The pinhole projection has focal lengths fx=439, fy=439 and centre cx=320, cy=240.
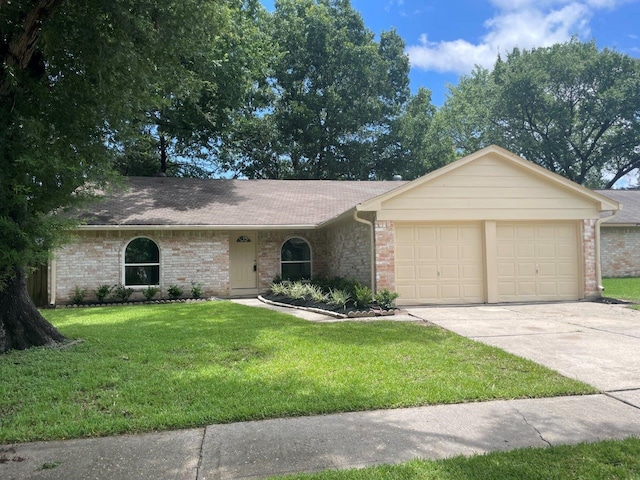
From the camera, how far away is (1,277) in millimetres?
6199

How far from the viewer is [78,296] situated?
43.3 feet

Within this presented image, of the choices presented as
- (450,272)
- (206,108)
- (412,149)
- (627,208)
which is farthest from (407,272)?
(412,149)

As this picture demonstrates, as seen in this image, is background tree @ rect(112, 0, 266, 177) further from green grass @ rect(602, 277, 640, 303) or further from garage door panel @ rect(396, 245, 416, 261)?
green grass @ rect(602, 277, 640, 303)

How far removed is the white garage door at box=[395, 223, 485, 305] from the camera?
11688 mm

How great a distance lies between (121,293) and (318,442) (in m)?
11.7

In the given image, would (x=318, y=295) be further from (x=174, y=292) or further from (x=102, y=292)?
(x=102, y=292)

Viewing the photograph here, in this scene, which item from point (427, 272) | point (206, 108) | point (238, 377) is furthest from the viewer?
point (206, 108)

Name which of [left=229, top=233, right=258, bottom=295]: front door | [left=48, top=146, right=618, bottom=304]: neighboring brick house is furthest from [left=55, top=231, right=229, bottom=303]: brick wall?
[left=229, top=233, right=258, bottom=295]: front door

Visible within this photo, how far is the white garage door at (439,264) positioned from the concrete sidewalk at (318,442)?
7.50 metres

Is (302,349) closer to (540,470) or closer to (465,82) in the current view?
(540,470)

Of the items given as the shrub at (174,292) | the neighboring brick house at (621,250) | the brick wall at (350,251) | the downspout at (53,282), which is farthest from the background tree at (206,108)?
the neighboring brick house at (621,250)

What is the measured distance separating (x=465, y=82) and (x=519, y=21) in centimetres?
1844

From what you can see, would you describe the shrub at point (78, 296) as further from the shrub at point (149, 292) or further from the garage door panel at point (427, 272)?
the garage door panel at point (427, 272)

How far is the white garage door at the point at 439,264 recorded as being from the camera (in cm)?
1169
